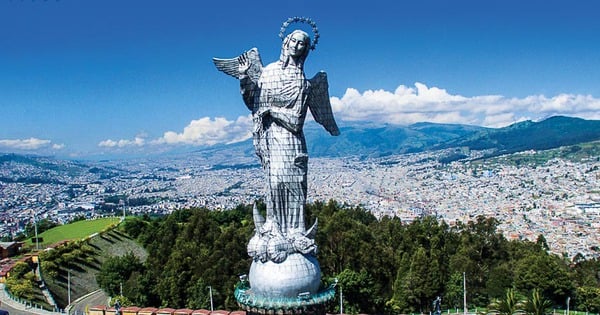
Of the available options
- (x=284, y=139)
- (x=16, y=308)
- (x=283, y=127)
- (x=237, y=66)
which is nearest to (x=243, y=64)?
(x=237, y=66)

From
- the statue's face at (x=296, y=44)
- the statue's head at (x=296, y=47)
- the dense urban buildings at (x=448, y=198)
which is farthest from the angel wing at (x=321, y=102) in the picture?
the dense urban buildings at (x=448, y=198)

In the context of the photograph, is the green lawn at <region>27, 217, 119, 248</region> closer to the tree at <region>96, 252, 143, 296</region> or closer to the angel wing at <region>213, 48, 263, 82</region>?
the tree at <region>96, 252, 143, 296</region>

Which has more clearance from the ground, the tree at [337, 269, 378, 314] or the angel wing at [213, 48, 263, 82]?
the angel wing at [213, 48, 263, 82]

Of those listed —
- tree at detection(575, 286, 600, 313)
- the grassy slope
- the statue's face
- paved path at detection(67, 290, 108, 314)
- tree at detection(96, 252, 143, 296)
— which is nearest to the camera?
the statue's face

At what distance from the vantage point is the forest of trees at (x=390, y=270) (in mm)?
Answer: 28328

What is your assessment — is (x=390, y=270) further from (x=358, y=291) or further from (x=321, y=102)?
(x=321, y=102)

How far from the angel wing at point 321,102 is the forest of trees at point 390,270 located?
8578 mm

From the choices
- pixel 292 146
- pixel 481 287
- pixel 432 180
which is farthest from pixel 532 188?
pixel 292 146

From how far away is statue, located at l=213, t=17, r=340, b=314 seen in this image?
1709 cm

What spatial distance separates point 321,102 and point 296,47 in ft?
7.95

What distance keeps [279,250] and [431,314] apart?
47.1 feet

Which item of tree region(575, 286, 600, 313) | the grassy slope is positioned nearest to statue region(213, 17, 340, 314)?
tree region(575, 286, 600, 313)

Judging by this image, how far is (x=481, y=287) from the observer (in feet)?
102

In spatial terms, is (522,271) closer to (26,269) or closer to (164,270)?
(164,270)
